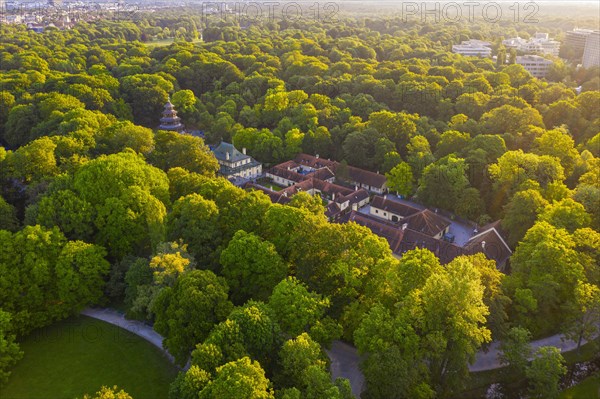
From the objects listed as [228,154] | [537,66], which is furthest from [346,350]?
[537,66]

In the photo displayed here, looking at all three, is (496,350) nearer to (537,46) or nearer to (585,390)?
(585,390)

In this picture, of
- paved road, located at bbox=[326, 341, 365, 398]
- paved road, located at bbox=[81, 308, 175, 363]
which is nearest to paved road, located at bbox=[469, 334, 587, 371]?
paved road, located at bbox=[326, 341, 365, 398]

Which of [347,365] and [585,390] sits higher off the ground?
[347,365]

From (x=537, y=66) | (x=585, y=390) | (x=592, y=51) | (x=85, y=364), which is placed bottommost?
(x=585, y=390)

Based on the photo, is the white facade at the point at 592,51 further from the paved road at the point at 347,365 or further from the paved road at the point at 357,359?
the paved road at the point at 347,365

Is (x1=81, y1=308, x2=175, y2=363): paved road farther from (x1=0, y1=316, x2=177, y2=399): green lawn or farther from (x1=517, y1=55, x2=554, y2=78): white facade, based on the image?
(x1=517, y1=55, x2=554, y2=78): white facade

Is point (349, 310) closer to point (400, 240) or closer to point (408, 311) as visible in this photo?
point (408, 311)

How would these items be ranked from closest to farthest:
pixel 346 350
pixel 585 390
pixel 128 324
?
1. pixel 585 390
2. pixel 346 350
3. pixel 128 324

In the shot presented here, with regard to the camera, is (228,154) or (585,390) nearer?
(585,390)
